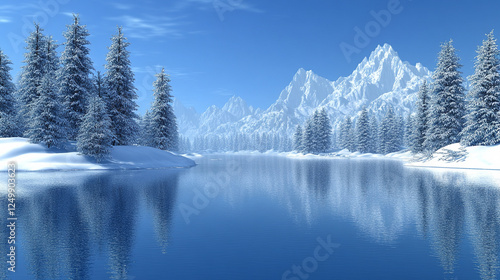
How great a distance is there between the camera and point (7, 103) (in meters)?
43.9

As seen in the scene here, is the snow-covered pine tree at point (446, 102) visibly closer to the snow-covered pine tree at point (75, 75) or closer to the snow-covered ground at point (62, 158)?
the snow-covered ground at point (62, 158)

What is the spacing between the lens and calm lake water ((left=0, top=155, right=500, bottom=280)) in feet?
27.3

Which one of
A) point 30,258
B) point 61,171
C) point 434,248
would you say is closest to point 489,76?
point 434,248

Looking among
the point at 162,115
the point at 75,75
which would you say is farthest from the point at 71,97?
the point at 162,115

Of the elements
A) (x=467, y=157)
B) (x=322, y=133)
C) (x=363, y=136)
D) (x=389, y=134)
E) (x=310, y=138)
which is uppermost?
(x=322, y=133)

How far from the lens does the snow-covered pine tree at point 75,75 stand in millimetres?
41188

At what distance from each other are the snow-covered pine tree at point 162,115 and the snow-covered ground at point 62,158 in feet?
38.4

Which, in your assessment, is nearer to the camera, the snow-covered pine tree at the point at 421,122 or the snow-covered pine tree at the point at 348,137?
the snow-covered pine tree at the point at 421,122

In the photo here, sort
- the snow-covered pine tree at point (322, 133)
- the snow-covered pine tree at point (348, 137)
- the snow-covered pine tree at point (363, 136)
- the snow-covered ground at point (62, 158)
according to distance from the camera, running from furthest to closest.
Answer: the snow-covered pine tree at point (348, 137) → the snow-covered pine tree at point (322, 133) → the snow-covered pine tree at point (363, 136) → the snow-covered ground at point (62, 158)

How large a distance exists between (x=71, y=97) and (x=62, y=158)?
30.5 ft

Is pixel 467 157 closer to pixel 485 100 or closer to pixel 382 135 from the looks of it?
pixel 485 100

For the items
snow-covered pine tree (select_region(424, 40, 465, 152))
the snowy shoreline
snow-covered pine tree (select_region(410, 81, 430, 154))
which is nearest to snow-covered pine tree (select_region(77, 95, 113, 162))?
the snowy shoreline

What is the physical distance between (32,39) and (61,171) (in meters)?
22.4

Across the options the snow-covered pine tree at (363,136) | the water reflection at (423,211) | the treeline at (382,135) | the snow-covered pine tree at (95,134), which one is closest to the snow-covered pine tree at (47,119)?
the snow-covered pine tree at (95,134)
